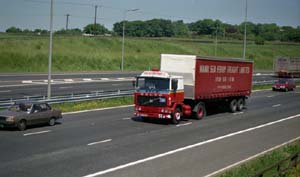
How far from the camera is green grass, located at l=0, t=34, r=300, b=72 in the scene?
245ft

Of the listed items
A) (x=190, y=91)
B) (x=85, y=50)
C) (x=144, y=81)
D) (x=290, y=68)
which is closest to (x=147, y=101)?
(x=144, y=81)

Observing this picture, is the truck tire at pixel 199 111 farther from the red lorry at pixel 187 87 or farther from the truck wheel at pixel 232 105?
the truck wheel at pixel 232 105

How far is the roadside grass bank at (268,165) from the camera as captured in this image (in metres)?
13.6

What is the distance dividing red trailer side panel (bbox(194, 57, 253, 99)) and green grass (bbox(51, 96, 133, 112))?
28.0ft

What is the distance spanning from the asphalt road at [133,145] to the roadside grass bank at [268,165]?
31.0 inches

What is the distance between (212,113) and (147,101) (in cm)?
868

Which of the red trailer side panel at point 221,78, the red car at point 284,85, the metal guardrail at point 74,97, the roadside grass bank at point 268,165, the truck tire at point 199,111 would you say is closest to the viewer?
the roadside grass bank at point 268,165

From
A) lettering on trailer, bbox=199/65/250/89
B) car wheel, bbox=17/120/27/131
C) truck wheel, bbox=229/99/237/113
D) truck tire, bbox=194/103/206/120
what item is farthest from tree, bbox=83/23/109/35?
car wheel, bbox=17/120/27/131

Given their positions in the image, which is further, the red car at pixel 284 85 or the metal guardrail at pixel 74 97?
the red car at pixel 284 85

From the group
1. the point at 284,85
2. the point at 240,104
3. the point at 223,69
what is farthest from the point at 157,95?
the point at 284,85

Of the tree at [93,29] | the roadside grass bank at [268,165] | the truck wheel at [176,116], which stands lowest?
the roadside grass bank at [268,165]

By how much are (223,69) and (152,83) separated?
7.61 meters

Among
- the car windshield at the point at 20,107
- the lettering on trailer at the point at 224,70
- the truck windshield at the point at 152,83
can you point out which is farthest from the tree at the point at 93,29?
the car windshield at the point at 20,107

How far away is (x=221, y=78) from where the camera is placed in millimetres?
32094
